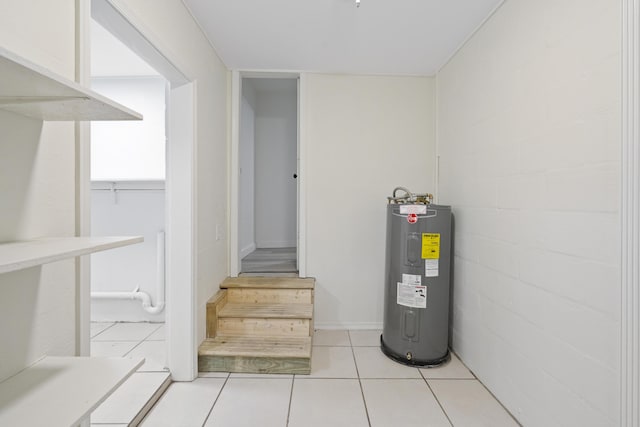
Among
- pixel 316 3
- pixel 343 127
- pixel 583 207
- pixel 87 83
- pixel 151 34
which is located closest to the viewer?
pixel 87 83

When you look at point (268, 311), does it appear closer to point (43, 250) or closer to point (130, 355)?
point (130, 355)

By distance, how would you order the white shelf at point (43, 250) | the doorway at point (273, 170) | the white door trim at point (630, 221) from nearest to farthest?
1. the white shelf at point (43, 250)
2. the white door trim at point (630, 221)
3. the doorway at point (273, 170)

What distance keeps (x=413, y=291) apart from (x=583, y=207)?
124cm

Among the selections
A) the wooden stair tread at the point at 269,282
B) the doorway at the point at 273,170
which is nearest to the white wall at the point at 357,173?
the wooden stair tread at the point at 269,282

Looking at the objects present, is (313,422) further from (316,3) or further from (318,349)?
(316,3)

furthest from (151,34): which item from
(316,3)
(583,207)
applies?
(583,207)

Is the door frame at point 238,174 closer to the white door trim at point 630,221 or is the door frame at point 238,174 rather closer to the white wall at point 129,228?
the white wall at point 129,228

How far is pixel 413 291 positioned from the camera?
2.34 meters

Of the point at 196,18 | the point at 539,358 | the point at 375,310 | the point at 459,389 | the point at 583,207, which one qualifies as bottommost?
the point at 459,389

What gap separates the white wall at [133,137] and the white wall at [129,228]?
14 cm

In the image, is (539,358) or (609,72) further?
(539,358)

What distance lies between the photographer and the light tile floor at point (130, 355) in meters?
1.76

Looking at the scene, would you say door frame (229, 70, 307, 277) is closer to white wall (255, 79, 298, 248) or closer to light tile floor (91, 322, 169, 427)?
light tile floor (91, 322, 169, 427)

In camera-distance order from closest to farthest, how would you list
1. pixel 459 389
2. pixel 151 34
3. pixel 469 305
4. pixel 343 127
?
pixel 151 34, pixel 459 389, pixel 469 305, pixel 343 127
